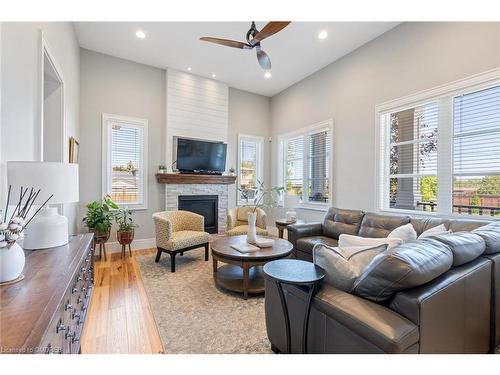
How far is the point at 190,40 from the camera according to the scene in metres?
3.98

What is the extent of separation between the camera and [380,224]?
10.6ft

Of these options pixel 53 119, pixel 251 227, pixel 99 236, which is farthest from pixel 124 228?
pixel 251 227

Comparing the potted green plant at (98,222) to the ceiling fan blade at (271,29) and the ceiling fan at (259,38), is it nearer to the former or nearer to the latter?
the ceiling fan at (259,38)

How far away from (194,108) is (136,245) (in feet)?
9.90

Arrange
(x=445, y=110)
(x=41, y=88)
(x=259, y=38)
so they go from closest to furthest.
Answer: (x=41, y=88)
(x=259, y=38)
(x=445, y=110)

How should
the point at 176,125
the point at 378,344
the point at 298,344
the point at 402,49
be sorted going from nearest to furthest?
the point at 378,344
the point at 298,344
the point at 402,49
the point at 176,125

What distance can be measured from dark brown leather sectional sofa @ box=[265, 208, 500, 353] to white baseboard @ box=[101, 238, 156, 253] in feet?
12.2

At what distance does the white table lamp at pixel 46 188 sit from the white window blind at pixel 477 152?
403 centimetres

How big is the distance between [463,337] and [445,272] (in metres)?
0.42

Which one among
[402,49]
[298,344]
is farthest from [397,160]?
[298,344]

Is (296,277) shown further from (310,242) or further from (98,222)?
(98,222)

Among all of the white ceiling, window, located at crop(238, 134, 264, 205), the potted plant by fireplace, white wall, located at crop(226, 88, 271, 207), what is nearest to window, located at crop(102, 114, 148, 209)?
the potted plant by fireplace

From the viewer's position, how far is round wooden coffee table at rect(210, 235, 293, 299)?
2.73 meters
